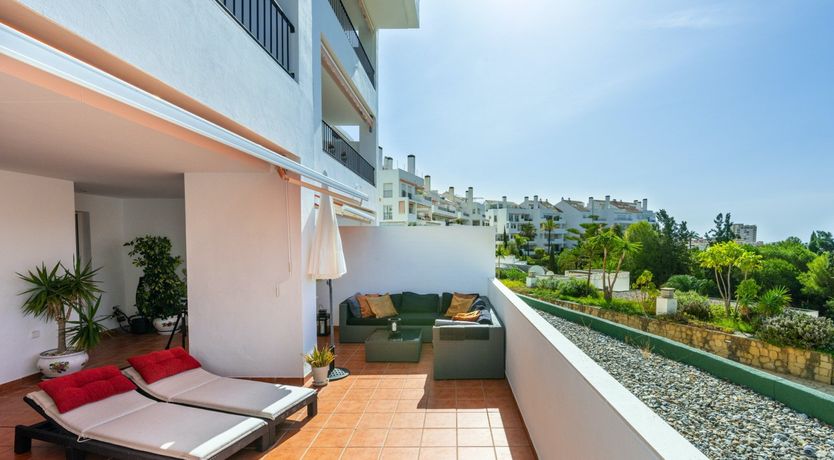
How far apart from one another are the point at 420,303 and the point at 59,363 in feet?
20.5

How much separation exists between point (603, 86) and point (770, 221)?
81.2ft

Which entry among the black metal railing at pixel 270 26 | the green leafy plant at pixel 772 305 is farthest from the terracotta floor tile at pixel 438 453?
the green leafy plant at pixel 772 305

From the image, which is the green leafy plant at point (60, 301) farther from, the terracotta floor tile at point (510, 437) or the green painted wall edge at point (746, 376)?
the green painted wall edge at point (746, 376)

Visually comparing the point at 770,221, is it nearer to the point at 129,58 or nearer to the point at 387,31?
the point at 387,31

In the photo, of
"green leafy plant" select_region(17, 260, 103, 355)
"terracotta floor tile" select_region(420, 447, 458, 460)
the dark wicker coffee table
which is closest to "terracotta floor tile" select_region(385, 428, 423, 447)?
"terracotta floor tile" select_region(420, 447, 458, 460)

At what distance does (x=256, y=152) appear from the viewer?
3.62 metres

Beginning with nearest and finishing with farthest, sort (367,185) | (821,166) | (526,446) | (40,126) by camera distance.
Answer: (40,126) → (526,446) → (367,185) → (821,166)

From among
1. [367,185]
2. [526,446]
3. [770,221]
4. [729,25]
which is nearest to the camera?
[526,446]

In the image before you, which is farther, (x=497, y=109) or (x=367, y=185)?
(x=497, y=109)

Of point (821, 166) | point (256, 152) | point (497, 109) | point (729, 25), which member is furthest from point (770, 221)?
point (256, 152)

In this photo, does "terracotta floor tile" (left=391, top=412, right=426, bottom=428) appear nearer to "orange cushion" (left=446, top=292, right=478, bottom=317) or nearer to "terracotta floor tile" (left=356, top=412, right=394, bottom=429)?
"terracotta floor tile" (left=356, top=412, right=394, bottom=429)

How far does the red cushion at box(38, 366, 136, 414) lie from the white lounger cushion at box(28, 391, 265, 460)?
7 centimetres

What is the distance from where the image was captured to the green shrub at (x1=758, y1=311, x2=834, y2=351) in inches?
501

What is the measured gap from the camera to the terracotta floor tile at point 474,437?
4.14 meters
